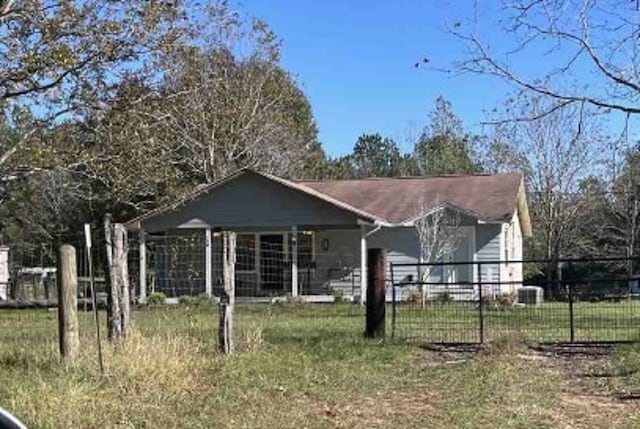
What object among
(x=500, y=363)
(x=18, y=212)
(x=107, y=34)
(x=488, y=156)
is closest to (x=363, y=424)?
(x=500, y=363)

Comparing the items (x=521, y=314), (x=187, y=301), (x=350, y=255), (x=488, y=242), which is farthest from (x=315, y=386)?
(x=350, y=255)

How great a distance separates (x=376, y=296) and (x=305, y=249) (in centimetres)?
1652

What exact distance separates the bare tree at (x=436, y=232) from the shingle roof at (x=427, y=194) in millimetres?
549

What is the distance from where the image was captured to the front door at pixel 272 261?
29531 mm

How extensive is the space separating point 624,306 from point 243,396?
1241 centimetres

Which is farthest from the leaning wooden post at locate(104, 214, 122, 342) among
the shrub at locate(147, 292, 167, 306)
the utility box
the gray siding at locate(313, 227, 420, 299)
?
the gray siding at locate(313, 227, 420, 299)

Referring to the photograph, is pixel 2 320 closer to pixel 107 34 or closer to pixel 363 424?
pixel 107 34

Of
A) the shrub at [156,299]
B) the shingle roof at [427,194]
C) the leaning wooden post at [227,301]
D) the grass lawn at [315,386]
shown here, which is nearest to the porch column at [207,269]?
the shrub at [156,299]

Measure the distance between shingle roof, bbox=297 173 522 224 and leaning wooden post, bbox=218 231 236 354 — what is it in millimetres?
16929

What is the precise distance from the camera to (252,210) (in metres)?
28.7

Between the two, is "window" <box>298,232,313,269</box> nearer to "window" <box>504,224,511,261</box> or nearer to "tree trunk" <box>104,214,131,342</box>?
"window" <box>504,224,511,261</box>

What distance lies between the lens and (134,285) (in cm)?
2877

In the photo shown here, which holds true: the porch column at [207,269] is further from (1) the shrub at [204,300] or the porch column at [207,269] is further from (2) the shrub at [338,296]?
(2) the shrub at [338,296]

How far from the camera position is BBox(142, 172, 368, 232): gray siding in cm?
2805
